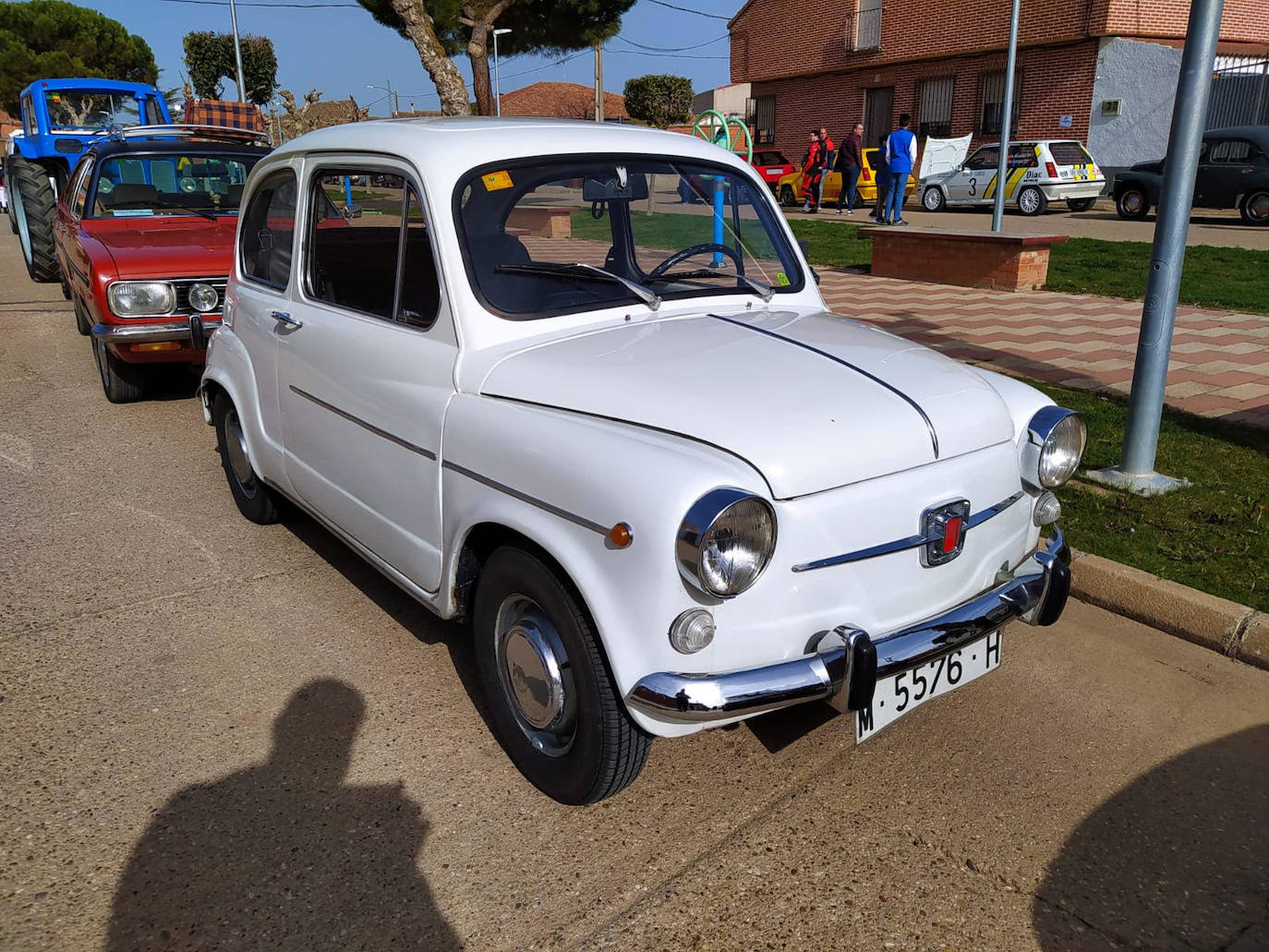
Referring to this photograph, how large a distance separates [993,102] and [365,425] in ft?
98.7

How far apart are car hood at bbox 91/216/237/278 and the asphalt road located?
308 cm

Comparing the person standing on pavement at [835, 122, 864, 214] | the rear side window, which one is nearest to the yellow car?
the person standing on pavement at [835, 122, 864, 214]

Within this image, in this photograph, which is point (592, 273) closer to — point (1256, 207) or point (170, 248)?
point (170, 248)

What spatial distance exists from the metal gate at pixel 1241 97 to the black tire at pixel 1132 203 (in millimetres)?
6723

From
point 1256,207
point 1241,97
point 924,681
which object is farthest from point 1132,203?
point 924,681

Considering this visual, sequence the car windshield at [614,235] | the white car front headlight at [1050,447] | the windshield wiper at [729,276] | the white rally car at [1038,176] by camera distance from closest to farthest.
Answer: the white car front headlight at [1050,447] → the car windshield at [614,235] → the windshield wiper at [729,276] → the white rally car at [1038,176]

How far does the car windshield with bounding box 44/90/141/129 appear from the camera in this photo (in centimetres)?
1468

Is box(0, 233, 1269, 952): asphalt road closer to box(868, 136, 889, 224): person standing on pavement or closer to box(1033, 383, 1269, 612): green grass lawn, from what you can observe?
box(1033, 383, 1269, 612): green grass lawn

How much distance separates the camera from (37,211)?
12.7 m

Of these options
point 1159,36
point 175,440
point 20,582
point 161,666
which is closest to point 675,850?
point 161,666

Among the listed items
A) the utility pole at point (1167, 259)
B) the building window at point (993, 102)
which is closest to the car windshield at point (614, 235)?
the utility pole at point (1167, 259)

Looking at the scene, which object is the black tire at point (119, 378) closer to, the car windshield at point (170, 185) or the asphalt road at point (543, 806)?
the car windshield at point (170, 185)

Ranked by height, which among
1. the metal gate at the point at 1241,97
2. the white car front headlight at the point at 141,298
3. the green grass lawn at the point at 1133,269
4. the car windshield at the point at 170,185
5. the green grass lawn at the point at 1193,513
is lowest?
the green grass lawn at the point at 1193,513

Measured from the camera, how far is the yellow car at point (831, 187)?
2406 centimetres
